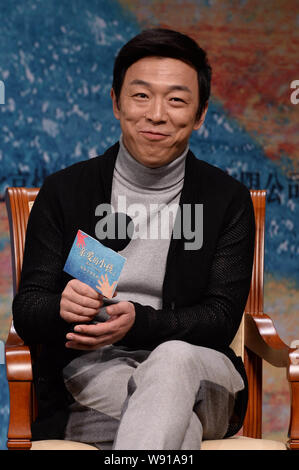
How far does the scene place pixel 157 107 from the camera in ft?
5.81

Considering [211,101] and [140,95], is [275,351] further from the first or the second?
[211,101]

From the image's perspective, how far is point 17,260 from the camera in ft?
6.68

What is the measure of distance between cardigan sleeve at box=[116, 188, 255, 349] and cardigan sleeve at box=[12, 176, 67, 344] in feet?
0.64

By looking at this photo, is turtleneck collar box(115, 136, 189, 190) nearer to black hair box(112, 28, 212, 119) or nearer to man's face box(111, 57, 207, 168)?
man's face box(111, 57, 207, 168)

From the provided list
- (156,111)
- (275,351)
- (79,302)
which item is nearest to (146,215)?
(156,111)

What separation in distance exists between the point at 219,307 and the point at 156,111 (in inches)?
20.6

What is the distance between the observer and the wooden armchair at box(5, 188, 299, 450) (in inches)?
62.2

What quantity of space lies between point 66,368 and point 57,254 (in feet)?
0.96
